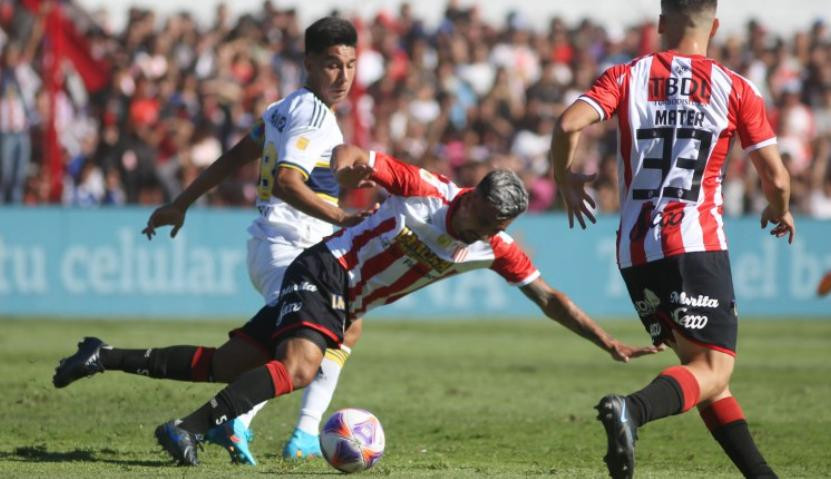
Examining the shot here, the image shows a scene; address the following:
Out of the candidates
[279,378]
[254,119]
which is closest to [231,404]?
[279,378]

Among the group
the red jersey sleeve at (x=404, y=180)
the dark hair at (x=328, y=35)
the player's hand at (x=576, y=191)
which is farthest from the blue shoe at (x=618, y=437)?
the dark hair at (x=328, y=35)

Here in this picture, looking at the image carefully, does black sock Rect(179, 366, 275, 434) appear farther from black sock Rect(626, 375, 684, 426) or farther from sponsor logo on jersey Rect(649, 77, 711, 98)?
sponsor logo on jersey Rect(649, 77, 711, 98)

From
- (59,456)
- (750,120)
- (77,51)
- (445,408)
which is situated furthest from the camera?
(77,51)

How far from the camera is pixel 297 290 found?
7.05 m

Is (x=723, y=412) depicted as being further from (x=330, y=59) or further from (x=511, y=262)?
(x=330, y=59)

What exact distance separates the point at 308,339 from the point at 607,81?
1979 mm

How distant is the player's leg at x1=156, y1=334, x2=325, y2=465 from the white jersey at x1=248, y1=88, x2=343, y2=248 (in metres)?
Result: 1.03

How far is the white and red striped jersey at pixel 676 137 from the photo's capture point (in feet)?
21.0

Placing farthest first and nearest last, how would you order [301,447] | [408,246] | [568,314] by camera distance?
[301,447], [568,314], [408,246]

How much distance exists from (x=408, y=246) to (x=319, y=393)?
1.37m

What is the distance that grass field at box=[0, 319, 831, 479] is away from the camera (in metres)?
7.54

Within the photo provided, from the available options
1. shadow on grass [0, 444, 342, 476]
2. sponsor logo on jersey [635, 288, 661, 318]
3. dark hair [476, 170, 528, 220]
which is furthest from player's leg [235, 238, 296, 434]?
sponsor logo on jersey [635, 288, 661, 318]

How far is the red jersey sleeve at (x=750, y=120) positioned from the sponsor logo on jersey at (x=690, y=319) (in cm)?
82

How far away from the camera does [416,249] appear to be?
6.98 metres
